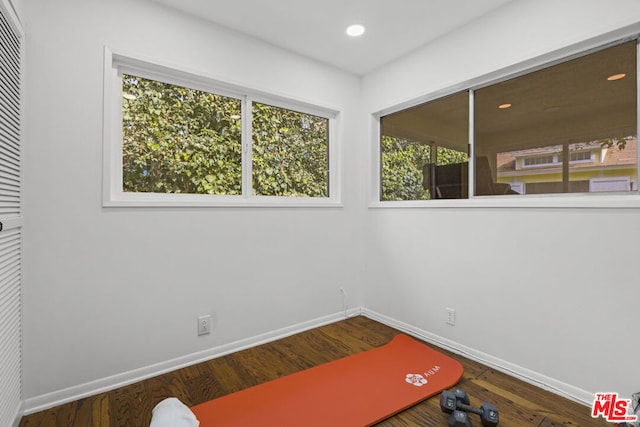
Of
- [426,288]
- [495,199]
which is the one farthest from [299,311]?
[495,199]

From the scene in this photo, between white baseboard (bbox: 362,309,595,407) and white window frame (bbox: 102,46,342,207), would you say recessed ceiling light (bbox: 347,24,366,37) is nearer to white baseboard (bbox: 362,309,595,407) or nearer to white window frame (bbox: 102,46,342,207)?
white window frame (bbox: 102,46,342,207)

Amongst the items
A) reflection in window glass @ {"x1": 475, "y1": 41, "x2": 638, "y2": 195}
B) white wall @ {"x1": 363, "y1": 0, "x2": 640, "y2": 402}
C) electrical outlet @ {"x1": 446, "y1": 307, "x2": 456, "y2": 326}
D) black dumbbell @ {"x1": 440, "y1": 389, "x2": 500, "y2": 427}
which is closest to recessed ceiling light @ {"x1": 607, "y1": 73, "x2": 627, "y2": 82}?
reflection in window glass @ {"x1": 475, "y1": 41, "x2": 638, "y2": 195}

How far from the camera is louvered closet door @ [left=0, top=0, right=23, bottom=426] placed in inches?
58.9

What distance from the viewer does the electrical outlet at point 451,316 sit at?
8.42ft

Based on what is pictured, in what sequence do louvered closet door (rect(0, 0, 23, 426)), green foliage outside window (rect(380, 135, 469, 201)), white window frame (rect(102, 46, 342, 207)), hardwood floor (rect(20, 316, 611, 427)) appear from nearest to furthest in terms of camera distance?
1. louvered closet door (rect(0, 0, 23, 426))
2. hardwood floor (rect(20, 316, 611, 427))
3. white window frame (rect(102, 46, 342, 207))
4. green foliage outside window (rect(380, 135, 469, 201))

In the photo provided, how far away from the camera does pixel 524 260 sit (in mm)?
2156

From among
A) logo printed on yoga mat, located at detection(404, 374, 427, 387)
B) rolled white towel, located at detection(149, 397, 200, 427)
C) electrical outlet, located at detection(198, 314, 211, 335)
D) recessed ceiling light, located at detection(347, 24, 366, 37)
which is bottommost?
logo printed on yoga mat, located at detection(404, 374, 427, 387)

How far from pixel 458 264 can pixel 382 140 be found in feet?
4.71

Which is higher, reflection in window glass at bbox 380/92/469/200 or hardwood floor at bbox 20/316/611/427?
reflection in window glass at bbox 380/92/469/200

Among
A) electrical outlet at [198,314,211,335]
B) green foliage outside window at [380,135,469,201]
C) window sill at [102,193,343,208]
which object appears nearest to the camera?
window sill at [102,193,343,208]

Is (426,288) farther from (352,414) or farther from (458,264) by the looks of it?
(352,414)

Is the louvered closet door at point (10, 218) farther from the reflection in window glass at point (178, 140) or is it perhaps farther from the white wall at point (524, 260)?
the white wall at point (524, 260)

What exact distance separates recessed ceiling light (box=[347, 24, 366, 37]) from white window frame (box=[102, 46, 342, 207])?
0.69 meters

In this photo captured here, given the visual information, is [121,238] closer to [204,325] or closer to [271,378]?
[204,325]
